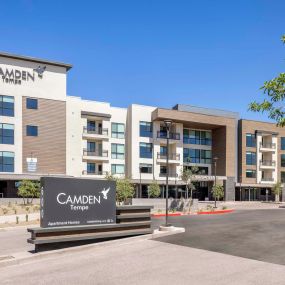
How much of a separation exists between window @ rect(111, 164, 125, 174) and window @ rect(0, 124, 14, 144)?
1578 cm

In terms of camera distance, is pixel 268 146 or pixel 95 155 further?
pixel 268 146

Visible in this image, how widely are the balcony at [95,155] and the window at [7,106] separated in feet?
38.9

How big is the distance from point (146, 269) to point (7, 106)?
43251 millimetres

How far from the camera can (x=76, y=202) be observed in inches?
507

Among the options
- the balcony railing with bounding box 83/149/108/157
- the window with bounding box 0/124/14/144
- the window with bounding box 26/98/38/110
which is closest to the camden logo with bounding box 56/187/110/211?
the window with bounding box 0/124/14/144

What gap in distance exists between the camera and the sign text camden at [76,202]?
40.0ft

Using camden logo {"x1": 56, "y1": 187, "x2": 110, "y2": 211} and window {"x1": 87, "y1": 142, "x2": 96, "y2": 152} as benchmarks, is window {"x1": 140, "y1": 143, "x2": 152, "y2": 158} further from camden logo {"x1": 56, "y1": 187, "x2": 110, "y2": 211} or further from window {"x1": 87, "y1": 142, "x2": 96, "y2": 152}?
camden logo {"x1": 56, "y1": 187, "x2": 110, "y2": 211}

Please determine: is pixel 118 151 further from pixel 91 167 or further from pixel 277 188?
pixel 277 188

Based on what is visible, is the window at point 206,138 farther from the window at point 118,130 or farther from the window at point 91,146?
the window at point 91,146

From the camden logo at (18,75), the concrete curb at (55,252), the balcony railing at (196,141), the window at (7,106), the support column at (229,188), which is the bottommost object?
Result: the support column at (229,188)

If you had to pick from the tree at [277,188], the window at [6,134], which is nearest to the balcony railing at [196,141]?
the tree at [277,188]

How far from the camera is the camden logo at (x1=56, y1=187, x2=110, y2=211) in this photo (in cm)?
1251

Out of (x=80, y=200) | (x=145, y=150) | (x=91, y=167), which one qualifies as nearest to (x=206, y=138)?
(x=145, y=150)

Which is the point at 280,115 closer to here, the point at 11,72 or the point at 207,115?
the point at 11,72
